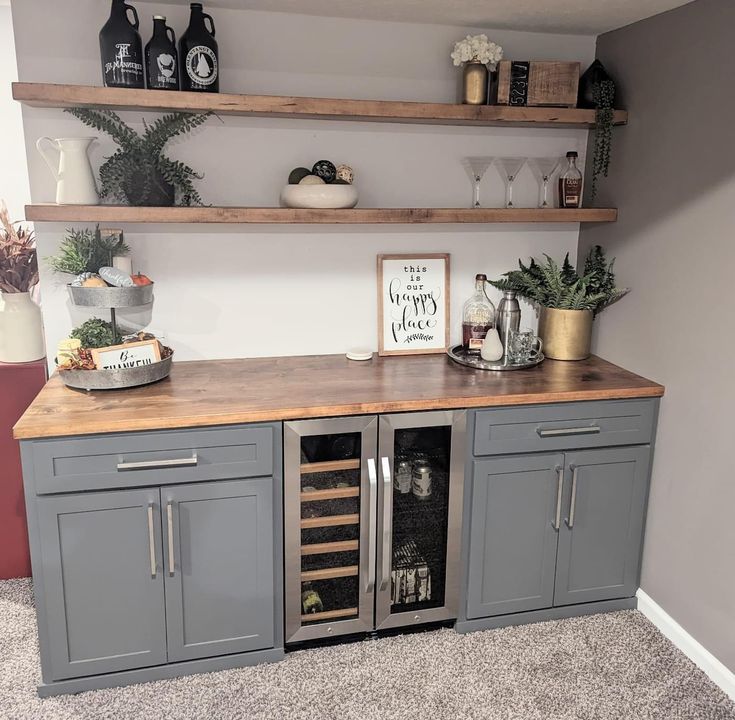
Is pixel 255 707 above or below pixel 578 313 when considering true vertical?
below

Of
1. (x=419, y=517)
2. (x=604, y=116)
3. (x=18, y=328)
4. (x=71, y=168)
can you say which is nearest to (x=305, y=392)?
(x=419, y=517)

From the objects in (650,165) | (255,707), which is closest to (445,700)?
(255,707)

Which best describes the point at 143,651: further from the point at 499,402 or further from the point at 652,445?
the point at 652,445

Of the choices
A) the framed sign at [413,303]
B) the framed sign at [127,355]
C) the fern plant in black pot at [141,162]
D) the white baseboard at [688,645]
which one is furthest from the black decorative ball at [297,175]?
the white baseboard at [688,645]

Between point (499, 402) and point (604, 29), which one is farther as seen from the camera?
point (604, 29)

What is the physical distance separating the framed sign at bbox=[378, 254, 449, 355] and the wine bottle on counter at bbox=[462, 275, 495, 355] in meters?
0.09

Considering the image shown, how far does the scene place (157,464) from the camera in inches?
82.4

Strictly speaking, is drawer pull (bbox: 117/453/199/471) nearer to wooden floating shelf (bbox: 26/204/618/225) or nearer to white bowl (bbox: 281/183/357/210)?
wooden floating shelf (bbox: 26/204/618/225)

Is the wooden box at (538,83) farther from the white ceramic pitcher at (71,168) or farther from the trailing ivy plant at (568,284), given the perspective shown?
the white ceramic pitcher at (71,168)

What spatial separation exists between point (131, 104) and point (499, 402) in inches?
59.2

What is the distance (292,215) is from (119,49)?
73 cm

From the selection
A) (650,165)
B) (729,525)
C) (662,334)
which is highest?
(650,165)

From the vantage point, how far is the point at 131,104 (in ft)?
7.27

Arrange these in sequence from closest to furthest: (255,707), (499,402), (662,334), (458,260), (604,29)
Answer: (255,707) < (499,402) < (662,334) < (604,29) < (458,260)
